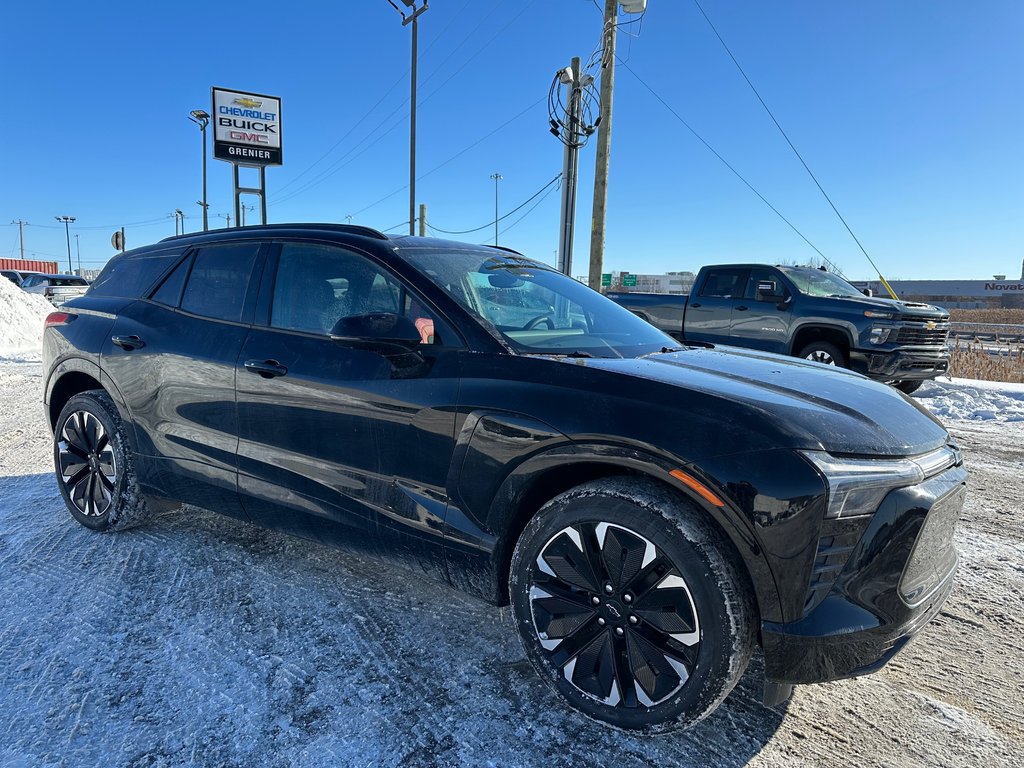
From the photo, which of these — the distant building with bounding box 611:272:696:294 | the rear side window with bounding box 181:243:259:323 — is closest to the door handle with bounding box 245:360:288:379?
the rear side window with bounding box 181:243:259:323

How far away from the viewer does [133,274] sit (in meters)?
3.93

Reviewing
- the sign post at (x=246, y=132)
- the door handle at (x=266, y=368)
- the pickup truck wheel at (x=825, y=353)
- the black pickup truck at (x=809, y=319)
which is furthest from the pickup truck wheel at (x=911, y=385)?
the sign post at (x=246, y=132)

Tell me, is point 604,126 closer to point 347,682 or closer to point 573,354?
point 573,354

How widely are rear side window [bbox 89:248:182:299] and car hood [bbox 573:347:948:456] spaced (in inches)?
111

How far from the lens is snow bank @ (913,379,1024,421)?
25.0ft

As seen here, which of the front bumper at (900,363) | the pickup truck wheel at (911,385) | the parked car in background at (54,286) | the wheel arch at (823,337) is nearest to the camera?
the front bumper at (900,363)

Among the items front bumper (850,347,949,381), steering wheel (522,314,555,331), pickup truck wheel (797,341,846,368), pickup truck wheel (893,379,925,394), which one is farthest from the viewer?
pickup truck wheel (893,379,925,394)

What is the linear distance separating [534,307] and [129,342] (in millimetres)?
2375

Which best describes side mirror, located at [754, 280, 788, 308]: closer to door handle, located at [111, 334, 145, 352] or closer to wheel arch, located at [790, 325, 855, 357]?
wheel arch, located at [790, 325, 855, 357]

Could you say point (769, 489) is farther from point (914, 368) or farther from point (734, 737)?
point (914, 368)

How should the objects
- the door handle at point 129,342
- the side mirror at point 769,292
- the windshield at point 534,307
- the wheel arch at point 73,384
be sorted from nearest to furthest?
the windshield at point 534,307 → the door handle at point 129,342 → the wheel arch at point 73,384 → the side mirror at point 769,292

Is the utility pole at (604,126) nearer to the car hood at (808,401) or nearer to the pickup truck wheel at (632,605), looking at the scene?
the car hood at (808,401)

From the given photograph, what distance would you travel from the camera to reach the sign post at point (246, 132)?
763 inches

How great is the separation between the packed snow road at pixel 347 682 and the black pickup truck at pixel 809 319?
5.88 m
